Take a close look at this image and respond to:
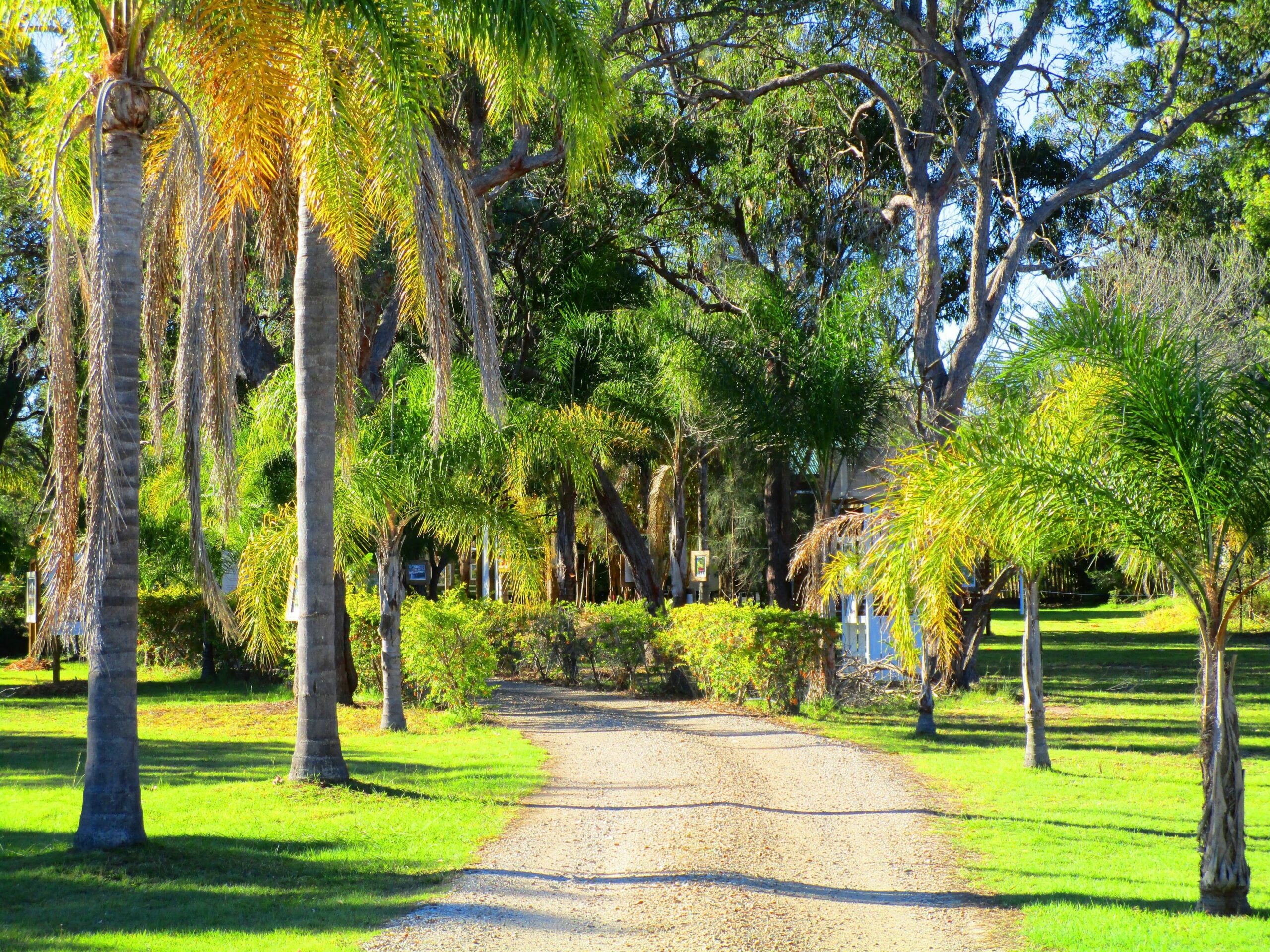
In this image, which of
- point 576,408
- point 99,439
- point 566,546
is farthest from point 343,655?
point 99,439

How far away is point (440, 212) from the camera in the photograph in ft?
27.8

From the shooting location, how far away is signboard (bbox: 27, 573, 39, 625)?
1777 centimetres

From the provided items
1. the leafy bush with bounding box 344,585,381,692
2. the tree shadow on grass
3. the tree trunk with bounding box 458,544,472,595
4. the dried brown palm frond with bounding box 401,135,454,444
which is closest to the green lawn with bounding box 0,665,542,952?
the tree shadow on grass

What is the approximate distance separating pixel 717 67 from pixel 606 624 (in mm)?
10098

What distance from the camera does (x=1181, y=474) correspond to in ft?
21.3

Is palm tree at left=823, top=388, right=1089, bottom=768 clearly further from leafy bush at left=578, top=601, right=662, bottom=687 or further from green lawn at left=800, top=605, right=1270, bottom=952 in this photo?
leafy bush at left=578, top=601, right=662, bottom=687

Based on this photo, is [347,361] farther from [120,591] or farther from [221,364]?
[120,591]

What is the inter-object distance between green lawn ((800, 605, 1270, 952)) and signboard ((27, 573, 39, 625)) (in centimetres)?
1215

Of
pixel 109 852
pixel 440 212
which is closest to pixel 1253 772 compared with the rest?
pixel 440 212

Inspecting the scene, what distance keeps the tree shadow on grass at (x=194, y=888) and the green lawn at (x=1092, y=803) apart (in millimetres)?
3586

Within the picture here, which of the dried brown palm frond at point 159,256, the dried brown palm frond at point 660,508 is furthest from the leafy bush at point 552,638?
the dried brown palm frond at point 159,256

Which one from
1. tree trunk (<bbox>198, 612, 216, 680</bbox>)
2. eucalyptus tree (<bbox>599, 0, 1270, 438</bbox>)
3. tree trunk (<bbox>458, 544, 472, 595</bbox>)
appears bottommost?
tree trunk (<bbox>198, 612, 216, 680</bbox>)

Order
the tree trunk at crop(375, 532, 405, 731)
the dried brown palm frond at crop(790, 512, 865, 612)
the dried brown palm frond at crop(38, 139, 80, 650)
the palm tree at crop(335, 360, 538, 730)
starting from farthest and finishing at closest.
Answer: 1. the tree trunk at crop(375, 532, 405, 731)
2. the dried brown palm frond at crop(790, 512, 865, 612)
3. the palm tree at crop(335, 360, 538, 730)
4. the dried brown palm frond at crop(38, 139, 80, 650)

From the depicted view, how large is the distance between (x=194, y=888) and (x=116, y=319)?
360 cm
